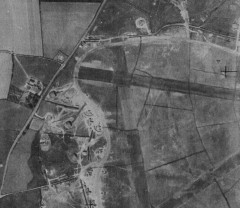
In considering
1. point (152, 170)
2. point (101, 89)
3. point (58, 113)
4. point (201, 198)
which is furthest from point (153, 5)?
point (201, 198)

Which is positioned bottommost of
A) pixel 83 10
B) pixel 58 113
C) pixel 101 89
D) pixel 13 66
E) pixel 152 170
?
pixel 152 170

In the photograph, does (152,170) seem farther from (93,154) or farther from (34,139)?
(34,139)

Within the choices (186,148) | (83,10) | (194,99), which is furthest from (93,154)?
(83,10)

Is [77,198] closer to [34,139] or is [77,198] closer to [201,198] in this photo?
[34,139]

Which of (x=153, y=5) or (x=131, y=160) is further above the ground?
(x=153, y=5)

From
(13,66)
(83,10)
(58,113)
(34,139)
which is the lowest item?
(34,139)

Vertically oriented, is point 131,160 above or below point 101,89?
below
